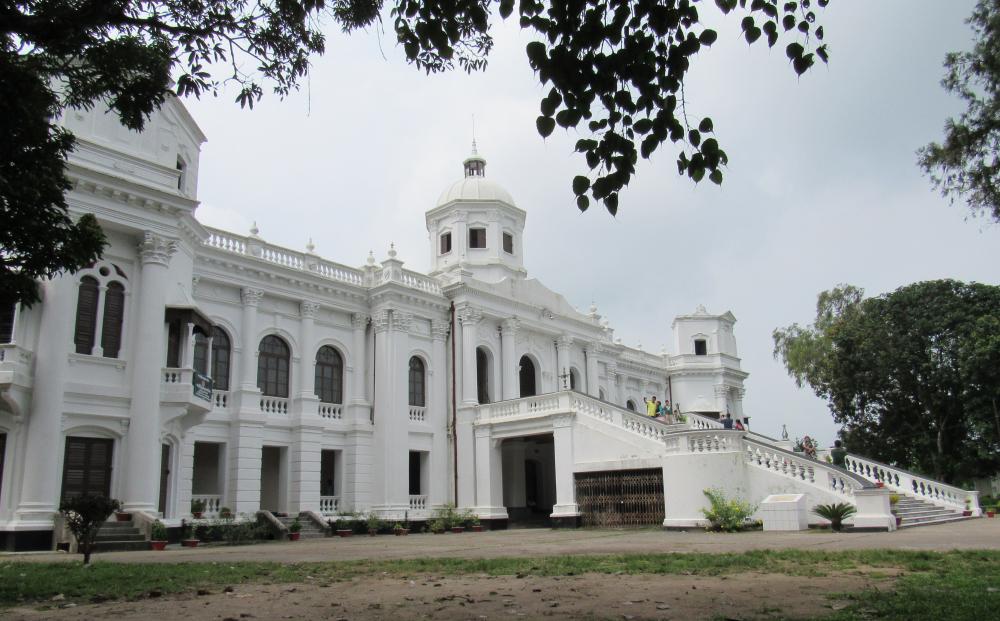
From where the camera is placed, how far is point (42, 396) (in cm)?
1769

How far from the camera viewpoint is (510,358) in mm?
30844

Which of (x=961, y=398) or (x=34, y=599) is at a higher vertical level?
(x=961, y=398)

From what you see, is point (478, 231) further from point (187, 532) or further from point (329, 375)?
point (187, 532)

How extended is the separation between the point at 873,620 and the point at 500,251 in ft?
92.6

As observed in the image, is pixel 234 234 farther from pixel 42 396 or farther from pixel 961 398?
pixel 961 398

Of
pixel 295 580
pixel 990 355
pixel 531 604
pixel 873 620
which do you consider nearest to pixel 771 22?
pixel 873 620

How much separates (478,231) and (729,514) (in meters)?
18.0

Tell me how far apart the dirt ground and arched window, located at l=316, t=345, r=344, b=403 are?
18.3m

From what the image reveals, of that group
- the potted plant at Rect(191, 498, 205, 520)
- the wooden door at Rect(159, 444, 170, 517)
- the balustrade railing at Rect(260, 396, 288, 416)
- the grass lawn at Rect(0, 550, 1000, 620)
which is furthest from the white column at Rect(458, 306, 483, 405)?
the grass lawn at Rect(0, 550, 1000, 620)

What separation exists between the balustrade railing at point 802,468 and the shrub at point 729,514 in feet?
4.12

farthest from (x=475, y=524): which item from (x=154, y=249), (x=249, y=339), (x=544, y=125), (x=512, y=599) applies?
(x=544, y=125)

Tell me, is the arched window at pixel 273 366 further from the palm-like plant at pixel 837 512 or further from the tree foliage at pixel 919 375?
the tree foliage at pixel 919 375

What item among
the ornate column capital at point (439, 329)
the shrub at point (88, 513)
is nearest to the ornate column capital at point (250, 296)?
the ornate column capital at point (439, 329)

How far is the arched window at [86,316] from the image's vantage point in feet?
62.4
